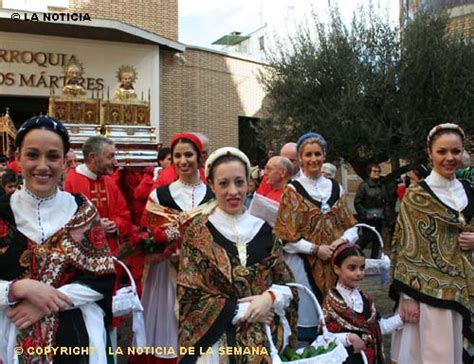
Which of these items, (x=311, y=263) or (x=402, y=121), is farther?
(x=402, y=121)

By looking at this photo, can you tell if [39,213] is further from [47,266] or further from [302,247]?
[302,247]

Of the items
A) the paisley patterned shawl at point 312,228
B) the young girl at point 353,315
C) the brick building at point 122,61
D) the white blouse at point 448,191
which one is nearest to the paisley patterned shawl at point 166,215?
the paisley patterned shawl at point 312,228

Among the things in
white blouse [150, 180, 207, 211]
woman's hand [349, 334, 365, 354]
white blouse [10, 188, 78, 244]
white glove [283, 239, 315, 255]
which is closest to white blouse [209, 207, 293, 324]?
white blouse [10, 188, 78, 244]

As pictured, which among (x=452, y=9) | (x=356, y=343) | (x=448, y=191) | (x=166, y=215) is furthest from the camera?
(x=452, y=9)

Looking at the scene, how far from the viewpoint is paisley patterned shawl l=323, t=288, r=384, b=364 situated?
3562 millimetres

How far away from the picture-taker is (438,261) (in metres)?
3.59

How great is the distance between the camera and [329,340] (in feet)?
8.86

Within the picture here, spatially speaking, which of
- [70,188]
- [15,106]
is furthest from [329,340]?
[15,106]

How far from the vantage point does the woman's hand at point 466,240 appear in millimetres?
3527

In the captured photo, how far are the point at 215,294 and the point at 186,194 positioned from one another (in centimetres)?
145

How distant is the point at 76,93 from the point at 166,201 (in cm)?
188

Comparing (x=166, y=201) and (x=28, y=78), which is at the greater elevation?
(x=28, y=78)

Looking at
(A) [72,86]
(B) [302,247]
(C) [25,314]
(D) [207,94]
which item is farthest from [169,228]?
(D) [207,94]

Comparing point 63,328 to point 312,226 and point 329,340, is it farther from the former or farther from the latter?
point 312,226
